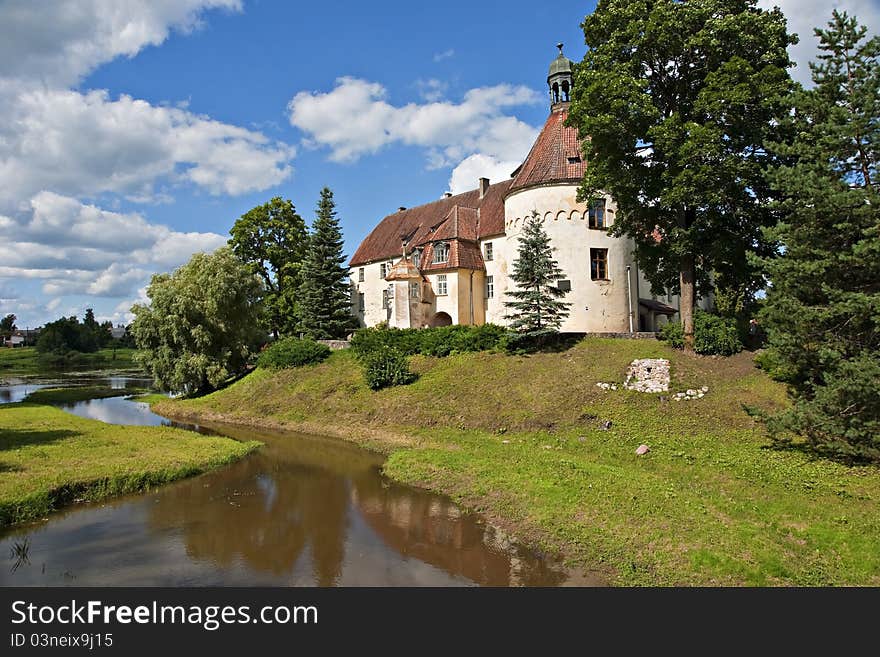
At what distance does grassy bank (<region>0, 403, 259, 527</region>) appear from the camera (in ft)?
43.4

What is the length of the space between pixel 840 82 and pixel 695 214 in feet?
27.4

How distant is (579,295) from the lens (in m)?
29.5

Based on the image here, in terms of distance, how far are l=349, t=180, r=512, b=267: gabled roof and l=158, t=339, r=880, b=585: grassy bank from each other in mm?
11622

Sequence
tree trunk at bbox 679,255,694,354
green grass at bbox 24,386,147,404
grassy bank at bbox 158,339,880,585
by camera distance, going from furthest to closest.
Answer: green grass at bbox 24,386,147,404 < tree trunk at bbox 679,255,694,354 < grassy bank at bbox 158,339,880,585

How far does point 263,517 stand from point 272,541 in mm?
1801

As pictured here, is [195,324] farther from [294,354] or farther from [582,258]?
[582,258]

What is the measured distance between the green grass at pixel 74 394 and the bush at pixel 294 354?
50.2 ft

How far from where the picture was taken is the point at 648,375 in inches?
843

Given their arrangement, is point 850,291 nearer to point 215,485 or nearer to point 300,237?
point 215,485

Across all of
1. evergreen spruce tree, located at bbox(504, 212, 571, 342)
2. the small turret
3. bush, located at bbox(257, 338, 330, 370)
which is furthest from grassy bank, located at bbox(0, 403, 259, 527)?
the small turret

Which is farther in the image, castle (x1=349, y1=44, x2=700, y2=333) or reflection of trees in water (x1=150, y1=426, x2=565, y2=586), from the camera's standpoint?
castle (x1=349, y1=44, x2=700, y2=333)

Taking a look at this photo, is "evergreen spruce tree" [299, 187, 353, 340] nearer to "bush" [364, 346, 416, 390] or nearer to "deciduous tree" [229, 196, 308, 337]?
"deciduous tree" [229, 196, 308, 337]

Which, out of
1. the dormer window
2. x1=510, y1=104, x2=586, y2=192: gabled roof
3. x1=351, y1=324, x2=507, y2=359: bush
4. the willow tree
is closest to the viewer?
the willow tree

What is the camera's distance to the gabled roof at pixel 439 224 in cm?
3662
